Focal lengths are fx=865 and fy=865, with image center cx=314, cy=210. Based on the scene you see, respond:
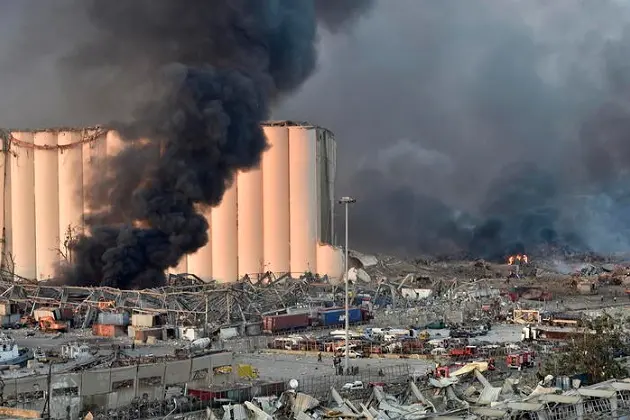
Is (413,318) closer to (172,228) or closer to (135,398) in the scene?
(172,228)

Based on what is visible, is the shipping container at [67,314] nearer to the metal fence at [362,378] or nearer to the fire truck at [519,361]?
the metal fence at [362,378]

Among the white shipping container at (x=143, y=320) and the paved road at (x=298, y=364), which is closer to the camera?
the paved road at (x=298, y=364)

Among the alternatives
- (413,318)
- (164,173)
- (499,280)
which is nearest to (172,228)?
(164,173)

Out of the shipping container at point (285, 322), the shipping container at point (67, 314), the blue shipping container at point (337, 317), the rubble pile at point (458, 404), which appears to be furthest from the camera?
the shipping container at point (67, 314)

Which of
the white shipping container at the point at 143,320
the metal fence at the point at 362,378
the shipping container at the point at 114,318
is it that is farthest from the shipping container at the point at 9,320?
the metal fence at the point at 362,378

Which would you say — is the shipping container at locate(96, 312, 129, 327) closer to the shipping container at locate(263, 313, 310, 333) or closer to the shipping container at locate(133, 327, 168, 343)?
the shipping container at locate(133, 327, 168, 343)

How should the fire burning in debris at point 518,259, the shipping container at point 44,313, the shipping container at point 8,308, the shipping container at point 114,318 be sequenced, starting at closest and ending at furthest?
the shipping container at point 114,318 → the shipping container at point 44,313 → the shipping container at point 8,308 → the fire burning in debris at point 518,259
